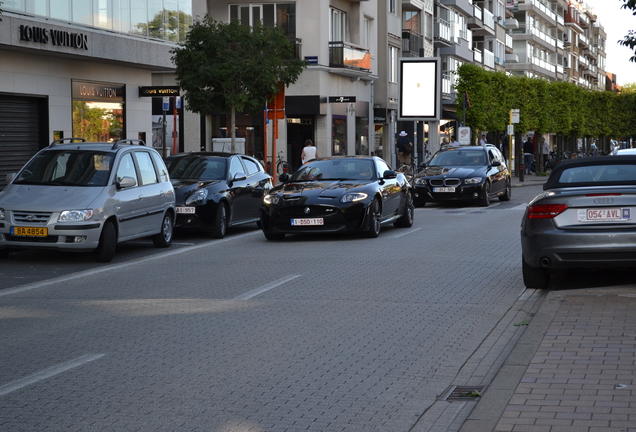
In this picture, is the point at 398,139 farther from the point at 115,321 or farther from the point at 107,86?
the point at 115,321

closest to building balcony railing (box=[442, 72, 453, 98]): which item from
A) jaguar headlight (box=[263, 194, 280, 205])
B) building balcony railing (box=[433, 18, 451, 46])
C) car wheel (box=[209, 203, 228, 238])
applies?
building balcony railing (box=[433, 18, 451, 46])

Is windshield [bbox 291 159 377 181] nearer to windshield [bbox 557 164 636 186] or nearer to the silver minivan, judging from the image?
the silver minivan

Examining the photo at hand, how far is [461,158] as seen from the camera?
27859mm

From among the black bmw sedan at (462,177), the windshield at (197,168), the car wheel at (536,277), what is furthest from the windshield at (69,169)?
the black bmw sedan at (462,177)

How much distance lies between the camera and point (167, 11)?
29484mm

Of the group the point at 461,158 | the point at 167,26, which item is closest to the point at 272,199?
the point at 461,158

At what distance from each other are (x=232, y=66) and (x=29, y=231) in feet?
46.4

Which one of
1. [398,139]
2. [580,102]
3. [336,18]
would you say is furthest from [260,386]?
[580,102]

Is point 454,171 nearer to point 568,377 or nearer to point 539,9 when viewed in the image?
point 568,377

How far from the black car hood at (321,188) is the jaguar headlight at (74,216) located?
4.11 metres

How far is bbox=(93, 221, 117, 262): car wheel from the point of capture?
1419 centimetres

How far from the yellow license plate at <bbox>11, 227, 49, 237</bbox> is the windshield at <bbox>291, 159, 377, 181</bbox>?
5721mm

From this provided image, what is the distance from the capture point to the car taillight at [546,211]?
10250mm

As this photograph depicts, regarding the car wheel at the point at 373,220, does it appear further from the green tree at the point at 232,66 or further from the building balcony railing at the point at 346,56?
the building balcony railing at the point at 346,56
